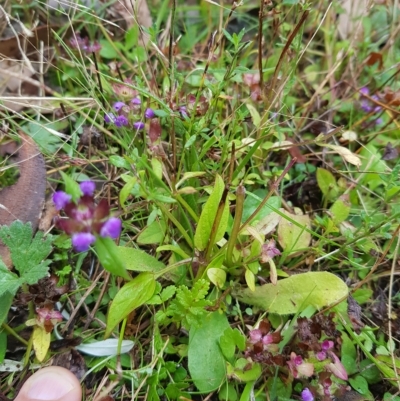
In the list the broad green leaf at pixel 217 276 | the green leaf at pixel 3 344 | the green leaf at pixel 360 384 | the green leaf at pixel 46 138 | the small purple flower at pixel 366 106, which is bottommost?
the green leaf at pixel 3 344

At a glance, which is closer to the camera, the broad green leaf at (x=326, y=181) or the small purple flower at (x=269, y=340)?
the small purple flower at (x=269, y=340)

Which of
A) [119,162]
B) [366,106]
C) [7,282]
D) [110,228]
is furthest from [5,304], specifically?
[366,106]

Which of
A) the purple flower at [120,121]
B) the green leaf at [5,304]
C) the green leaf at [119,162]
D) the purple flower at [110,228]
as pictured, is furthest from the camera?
the purple flower at [120,121]

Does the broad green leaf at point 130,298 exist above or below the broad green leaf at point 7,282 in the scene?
above

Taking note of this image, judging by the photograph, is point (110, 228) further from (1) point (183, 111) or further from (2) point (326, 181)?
(2) point (326, 181)

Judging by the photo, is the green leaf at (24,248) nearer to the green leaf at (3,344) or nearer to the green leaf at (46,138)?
the green leaf at (3,344)

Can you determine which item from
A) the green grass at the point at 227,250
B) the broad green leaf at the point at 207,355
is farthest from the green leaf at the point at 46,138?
the broad green leaf at the point at 207,355
